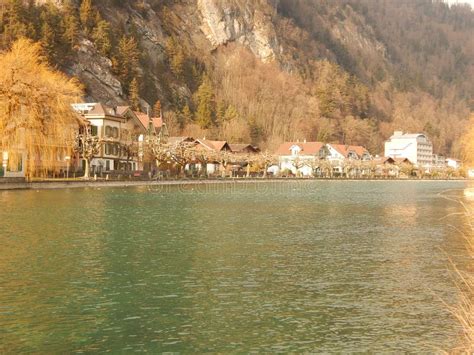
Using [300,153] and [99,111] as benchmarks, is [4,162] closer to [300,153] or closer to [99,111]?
[99,111]

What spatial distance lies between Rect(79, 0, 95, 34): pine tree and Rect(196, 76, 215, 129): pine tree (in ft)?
117

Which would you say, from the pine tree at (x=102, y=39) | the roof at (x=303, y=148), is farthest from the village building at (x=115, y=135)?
the roof at (x=303, y=148)

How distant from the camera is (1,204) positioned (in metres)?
43.7

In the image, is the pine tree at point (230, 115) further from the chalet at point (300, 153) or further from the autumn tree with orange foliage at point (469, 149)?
the autumn tree with orange foliage at point (469, 149)

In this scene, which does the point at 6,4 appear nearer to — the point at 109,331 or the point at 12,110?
the point at 12,110

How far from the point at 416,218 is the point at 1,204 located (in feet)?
93.7

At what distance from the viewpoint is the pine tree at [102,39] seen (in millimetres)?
146500

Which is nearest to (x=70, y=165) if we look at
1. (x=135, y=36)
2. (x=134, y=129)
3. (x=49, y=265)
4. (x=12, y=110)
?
(x=134, y=129)

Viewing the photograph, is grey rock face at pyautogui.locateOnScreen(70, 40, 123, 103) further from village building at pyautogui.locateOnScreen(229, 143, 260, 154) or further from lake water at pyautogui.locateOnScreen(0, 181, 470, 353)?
lake water at pyautogui.locateOnScreen(0, 181, 470, 353)

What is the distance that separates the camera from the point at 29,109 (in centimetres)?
5294

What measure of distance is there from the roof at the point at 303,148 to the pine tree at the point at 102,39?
5764 cm

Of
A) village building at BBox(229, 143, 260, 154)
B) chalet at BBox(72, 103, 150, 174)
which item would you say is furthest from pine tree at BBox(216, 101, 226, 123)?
chalet at BBox(72, 103, 150, 174)

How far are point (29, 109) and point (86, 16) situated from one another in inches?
4098

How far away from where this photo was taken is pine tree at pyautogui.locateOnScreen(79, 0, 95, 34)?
487ft
